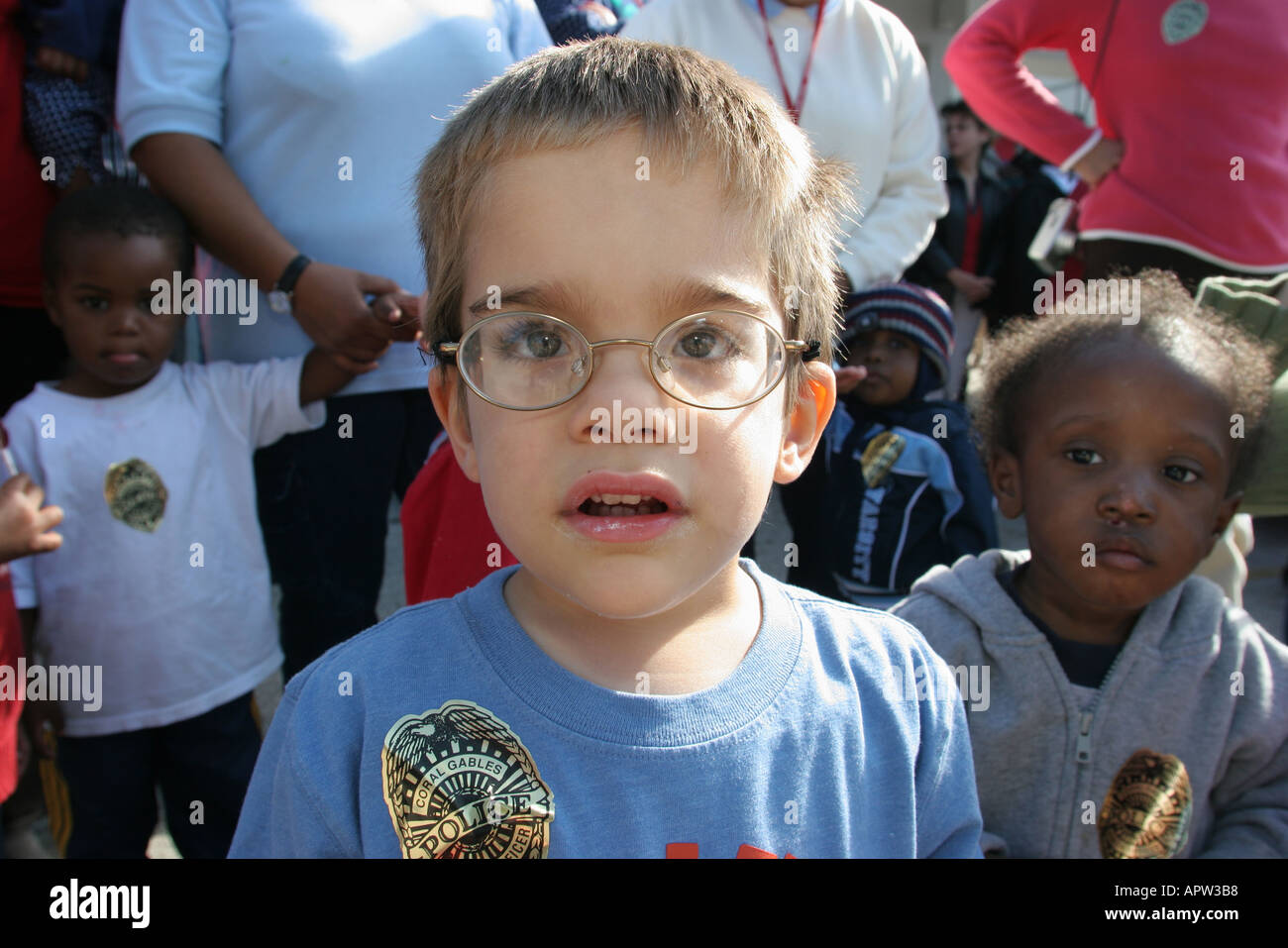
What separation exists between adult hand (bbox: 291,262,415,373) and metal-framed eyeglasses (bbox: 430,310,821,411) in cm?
86

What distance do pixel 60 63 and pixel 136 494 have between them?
3.44 ft

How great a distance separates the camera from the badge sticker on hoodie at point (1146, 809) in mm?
1629

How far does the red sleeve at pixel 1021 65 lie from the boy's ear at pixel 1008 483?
1625 millimetres

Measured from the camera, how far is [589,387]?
1.06 meters

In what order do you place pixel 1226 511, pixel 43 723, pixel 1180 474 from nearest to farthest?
1. pixel 1180 474
2. pixel 1226 511
3. pixel 43 723

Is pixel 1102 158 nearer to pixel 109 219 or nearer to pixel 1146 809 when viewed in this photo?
pixel 1146 809

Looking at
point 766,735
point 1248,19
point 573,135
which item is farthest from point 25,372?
point 1248,19

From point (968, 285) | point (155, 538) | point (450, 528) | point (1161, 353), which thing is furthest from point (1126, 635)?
point (968, 285)

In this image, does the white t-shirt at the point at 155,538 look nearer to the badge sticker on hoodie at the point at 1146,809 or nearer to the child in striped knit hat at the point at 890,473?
the child in striped knit hat at the point at 890,473

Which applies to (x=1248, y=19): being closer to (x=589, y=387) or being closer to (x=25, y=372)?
(x=589, y=387)

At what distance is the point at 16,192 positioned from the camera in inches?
90.0

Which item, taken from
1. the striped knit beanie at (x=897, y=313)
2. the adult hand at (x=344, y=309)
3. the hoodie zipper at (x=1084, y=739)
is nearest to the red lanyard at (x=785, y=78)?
the striped knit beanie at (x=897, y=313)

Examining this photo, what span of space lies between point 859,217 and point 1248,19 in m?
1.23
